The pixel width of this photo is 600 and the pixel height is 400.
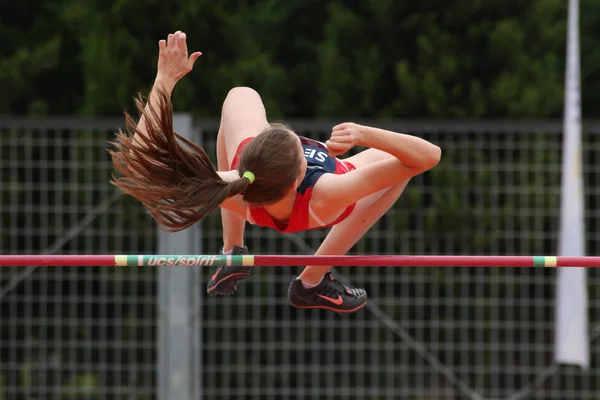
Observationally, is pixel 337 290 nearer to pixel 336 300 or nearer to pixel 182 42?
pixel 336 300

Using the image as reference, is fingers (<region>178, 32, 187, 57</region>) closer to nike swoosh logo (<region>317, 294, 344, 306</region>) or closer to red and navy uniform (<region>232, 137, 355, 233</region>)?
red and navy uniform (<region>232, 137, 355, 233</region>)

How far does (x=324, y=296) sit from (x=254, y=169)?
0.82 meters

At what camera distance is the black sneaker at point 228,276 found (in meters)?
4.73

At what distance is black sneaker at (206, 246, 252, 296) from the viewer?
4.73 metres

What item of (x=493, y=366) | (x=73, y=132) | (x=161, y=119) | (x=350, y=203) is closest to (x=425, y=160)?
(x=350, y=203)

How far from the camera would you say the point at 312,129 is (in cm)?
632

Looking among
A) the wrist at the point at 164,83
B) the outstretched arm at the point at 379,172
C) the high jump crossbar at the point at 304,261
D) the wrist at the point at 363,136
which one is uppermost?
the wrist at the point at 164,83

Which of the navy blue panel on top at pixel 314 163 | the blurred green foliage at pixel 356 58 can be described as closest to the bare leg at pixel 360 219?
the navy blue panel on top at pixel 314 163

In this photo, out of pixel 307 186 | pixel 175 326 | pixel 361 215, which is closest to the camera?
pixel 307 186

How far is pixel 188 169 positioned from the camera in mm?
4090

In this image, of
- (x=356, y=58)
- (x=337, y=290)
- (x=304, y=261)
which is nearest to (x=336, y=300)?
(x=337, y=290)

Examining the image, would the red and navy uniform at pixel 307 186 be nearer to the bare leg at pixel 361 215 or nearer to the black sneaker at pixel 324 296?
the bare leg at pixel 361 215

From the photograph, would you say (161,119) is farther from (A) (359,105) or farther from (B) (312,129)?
(A) (359,105)

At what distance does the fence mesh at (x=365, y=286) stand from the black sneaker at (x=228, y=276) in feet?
5.45
